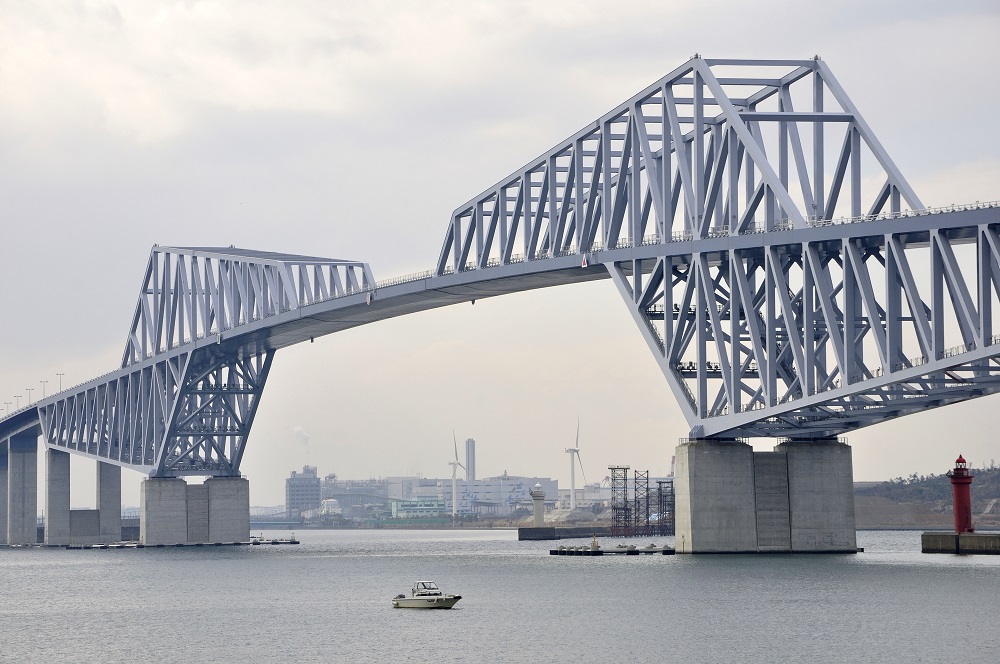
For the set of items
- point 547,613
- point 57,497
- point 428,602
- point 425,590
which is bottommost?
point 547,613

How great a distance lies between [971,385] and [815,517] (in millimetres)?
17092

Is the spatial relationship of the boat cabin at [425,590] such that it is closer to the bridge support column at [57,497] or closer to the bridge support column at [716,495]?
the bridge support column at [716,495]

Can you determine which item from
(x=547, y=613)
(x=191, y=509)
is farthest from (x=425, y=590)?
(x=191, y=509)

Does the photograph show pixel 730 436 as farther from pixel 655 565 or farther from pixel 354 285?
pixel 354 285

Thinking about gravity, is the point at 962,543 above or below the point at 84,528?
below

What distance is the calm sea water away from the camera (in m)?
64.1

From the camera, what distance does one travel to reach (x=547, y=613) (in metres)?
77.7

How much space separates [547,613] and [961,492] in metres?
43.3

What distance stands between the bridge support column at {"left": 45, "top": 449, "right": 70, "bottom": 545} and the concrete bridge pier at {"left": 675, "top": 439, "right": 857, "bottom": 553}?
346ft

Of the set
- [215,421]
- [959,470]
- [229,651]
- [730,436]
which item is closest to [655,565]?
[730,436]

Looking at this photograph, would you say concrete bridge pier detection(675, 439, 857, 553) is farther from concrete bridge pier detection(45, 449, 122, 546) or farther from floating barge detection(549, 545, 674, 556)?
concrete bridge pier detection(45, 449, 122, 546)

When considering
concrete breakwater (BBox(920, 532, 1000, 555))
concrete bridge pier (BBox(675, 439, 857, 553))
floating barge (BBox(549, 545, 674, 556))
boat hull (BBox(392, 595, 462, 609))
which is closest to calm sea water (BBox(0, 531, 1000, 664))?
boat hull (BBox(392, 595, 462, 609))

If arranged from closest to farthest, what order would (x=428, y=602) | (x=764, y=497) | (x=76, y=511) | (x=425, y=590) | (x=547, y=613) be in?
(x=547, y=613)
(x=428, y=602)
(x=425, y=590)
(x=764, y=497)
(x=76, y=511)

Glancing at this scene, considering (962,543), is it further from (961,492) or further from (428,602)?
(428,602)
